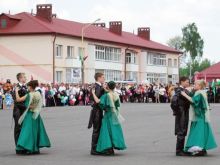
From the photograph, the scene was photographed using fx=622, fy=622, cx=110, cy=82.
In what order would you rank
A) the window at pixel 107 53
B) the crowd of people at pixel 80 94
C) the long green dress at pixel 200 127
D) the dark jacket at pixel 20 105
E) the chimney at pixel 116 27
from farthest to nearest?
the chimney at pixel 116 27
the window at pixel 107 53
the crowd of people at pixel 80 94
the dark jacket at pixel 20 105
the long green dress at pixel 200 127

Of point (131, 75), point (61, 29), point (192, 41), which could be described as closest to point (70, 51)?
point (61, 29)

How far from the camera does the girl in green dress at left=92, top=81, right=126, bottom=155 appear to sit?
1291cm

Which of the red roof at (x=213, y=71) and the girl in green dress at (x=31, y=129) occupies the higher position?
the red roof at (x=213, y=71)

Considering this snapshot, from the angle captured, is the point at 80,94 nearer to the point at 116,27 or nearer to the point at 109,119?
the point at 109,119

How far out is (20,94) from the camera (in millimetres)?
13602

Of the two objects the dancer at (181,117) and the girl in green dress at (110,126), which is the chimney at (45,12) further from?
the dancer at (181,117)

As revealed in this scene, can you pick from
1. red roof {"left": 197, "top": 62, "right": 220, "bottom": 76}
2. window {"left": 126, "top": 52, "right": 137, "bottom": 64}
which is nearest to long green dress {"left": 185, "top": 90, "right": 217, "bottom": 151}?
red roof {"left": 197, "top": 62, "right": 220, "bottom": 76}

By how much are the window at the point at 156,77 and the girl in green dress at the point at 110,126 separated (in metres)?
75.5

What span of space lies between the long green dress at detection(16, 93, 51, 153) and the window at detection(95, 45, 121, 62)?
5943cm

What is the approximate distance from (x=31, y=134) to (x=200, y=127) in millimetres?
3504

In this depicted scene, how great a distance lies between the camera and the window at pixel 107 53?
241 ft

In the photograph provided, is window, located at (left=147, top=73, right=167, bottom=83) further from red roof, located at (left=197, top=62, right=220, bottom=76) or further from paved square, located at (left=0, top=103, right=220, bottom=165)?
paved square, located at (left=0, top=103, right=220, bottom=165)

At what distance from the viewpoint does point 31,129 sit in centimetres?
1308

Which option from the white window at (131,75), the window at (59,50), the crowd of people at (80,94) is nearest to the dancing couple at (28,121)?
the crowd of people at (80,94)
